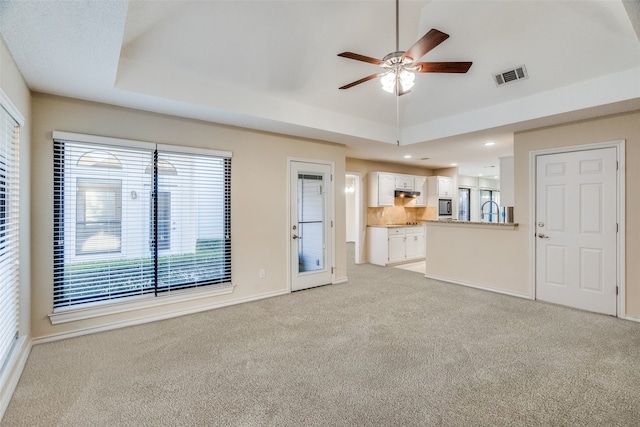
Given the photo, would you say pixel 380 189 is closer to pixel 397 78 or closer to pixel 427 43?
pixel 397 78

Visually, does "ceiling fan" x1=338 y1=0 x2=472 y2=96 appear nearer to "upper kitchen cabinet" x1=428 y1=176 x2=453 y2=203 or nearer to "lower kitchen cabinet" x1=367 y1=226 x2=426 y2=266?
"lower kitchen cabinet" x1=367 y1=226 x2=426 y2=266

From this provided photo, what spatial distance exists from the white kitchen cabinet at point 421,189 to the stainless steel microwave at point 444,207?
0.41m

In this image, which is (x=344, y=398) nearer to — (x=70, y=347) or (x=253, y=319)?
(x=253, y=319)

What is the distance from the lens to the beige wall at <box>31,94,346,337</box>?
301 cm

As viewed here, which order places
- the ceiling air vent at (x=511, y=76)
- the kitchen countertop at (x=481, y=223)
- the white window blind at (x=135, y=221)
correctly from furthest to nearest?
the kitchen countertop at (x=481, y=223), the ceiling air vent at (x=511, y=76), the white window blind at (x=135, y=221)

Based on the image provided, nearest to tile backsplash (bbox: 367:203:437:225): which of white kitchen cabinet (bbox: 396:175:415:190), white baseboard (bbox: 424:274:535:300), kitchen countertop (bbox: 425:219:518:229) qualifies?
white kitchen cabinet (bbox: 396:175:415:190)

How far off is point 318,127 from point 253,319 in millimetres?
2676

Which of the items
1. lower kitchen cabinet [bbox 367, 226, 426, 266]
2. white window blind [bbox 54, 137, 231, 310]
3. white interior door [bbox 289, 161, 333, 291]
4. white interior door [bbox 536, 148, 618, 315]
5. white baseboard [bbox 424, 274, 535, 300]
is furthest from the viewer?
lower kitchen cabinet [bbox 367, 226, 426, 266]

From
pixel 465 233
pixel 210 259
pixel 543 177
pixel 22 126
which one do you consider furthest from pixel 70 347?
pixel 543 177

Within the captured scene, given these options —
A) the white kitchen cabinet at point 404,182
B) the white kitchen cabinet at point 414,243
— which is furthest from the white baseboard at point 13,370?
the white kitchen cabinet at point 404,182

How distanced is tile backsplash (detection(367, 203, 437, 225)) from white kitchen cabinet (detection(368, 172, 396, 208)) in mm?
338

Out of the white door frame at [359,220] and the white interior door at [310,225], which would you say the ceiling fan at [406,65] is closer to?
the white interior door at [310,225]

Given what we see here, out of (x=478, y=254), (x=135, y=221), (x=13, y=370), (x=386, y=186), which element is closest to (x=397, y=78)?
(x=135, y=221)

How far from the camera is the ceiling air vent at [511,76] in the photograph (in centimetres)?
355
